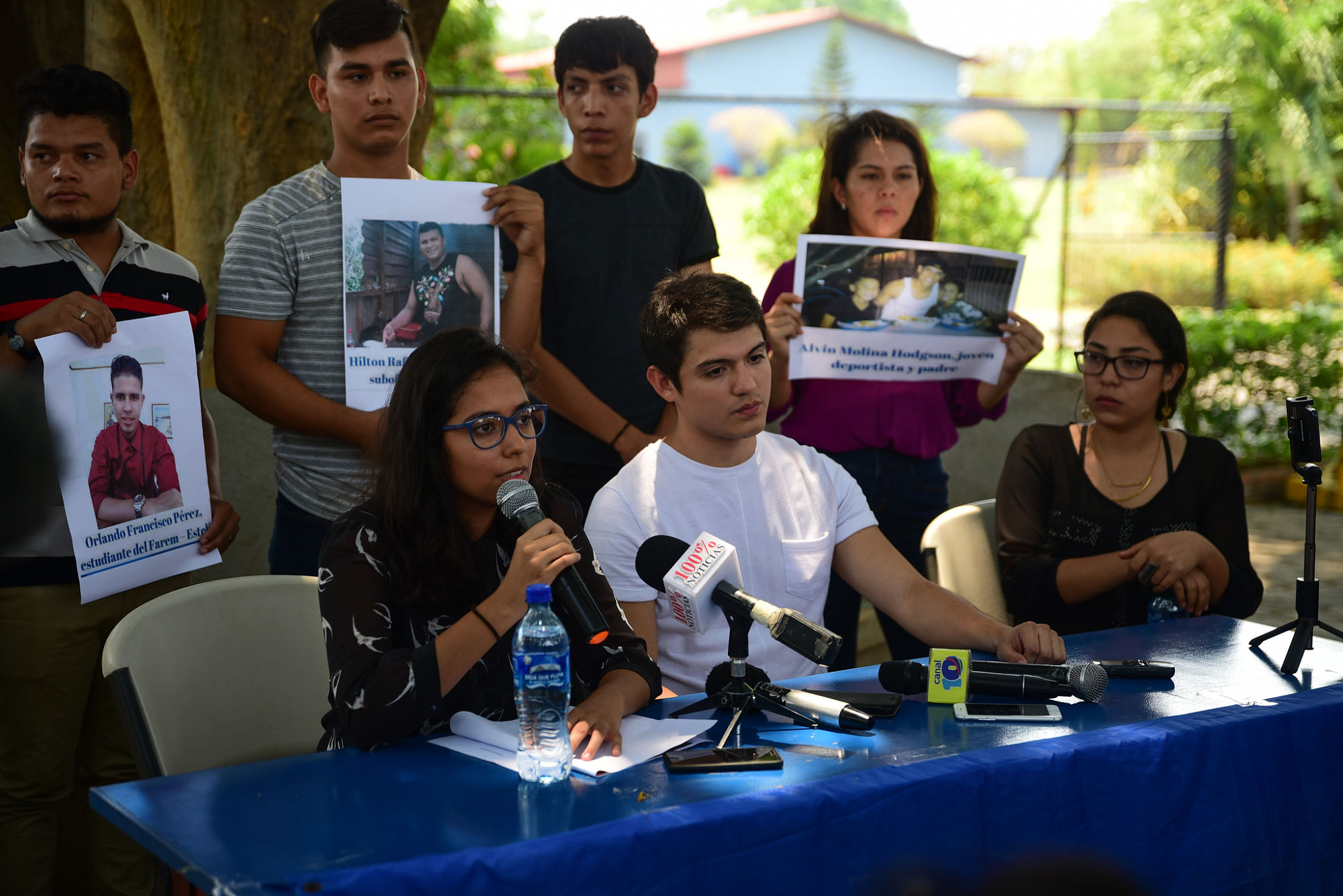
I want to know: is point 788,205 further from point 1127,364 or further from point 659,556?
point 659,556

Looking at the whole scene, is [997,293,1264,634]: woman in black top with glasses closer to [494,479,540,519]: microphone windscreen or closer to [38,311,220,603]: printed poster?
[494,479,540,519]: microphone windscreen

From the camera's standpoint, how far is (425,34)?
522 cm

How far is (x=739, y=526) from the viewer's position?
10.1 feet

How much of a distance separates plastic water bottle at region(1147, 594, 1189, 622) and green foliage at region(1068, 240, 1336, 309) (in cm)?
1174

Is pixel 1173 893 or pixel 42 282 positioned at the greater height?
pixel 42 282

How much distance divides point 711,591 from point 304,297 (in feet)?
5.27

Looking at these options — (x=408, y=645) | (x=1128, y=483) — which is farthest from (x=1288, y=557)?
(x=408, y=645)

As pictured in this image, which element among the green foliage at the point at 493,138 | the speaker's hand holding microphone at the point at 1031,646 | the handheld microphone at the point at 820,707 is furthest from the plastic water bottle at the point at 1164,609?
the green foliage at the point at 493,138

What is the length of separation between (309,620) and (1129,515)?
228cm

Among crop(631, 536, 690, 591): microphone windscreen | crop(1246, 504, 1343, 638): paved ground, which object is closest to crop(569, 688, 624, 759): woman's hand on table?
crop(631, 536, 690, 591): microphone windscreen

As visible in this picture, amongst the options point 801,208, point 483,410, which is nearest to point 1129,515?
point 483,410

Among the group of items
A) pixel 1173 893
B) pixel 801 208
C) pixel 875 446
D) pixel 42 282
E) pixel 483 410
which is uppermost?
pixel 801 208

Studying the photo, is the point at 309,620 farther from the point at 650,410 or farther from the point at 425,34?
the point at 425,34

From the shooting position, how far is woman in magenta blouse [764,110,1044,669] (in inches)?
151
